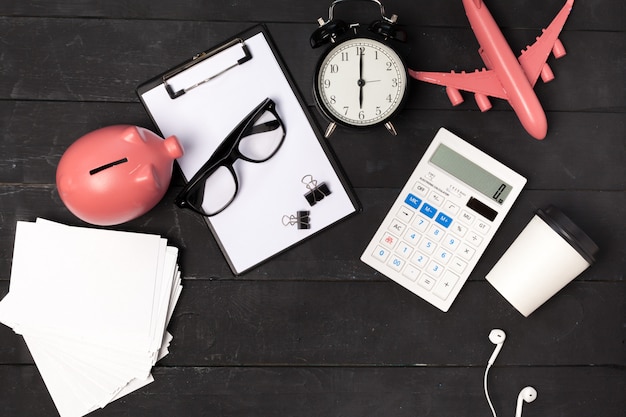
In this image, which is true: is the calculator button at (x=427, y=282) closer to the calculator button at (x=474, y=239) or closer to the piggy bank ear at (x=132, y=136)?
the calculator button at (x=474, y=239)

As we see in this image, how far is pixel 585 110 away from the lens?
3.41ft

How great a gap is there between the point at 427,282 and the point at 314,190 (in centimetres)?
25

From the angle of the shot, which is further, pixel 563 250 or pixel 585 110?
pixel 585 110

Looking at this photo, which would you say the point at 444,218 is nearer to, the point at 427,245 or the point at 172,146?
the point at 427,245

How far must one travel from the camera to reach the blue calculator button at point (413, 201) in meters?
1.01

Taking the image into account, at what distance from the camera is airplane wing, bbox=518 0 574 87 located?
100 cm

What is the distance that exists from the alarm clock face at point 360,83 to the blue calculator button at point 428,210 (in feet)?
0.54

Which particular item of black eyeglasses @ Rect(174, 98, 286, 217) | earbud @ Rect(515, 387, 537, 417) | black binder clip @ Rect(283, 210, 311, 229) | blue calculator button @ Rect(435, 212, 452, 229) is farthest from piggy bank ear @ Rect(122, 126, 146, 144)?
earbud @ Rect(515, 387, 537, 417)

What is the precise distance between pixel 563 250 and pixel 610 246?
176mm

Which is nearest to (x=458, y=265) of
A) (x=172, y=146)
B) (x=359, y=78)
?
(x=359, y=78)

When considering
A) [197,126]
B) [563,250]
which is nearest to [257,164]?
[197,126]

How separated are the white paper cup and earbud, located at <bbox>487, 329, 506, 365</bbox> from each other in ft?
0.18

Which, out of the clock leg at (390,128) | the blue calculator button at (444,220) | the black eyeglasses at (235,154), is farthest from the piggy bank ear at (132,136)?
the blue calculator button at (444,220)

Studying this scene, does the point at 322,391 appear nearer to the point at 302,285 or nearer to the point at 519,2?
the point at 302,285
